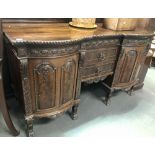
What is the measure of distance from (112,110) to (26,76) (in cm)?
102

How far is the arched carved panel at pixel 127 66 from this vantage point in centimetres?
153

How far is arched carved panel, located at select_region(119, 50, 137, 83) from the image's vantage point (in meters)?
1.53

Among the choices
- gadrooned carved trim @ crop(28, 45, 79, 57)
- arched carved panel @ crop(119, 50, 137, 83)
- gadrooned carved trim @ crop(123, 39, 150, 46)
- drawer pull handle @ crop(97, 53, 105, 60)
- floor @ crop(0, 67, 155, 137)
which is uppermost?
gadrooned carved trim @ crop(28, 45, 79, 57)

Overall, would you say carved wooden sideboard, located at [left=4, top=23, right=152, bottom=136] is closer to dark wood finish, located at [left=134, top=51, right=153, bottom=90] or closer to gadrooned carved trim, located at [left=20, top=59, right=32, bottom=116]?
gadrooned carved trim, located at [left=20, top=59, right=32, bottom=116]

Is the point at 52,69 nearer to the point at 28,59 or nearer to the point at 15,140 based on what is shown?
the point at 28,59

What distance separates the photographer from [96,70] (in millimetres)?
1438

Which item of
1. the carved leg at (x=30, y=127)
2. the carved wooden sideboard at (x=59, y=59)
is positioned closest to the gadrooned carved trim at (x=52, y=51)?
the carved wooden sideboard at (x=59, y=59)

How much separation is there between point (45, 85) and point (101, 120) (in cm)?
72

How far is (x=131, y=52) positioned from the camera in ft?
5.01

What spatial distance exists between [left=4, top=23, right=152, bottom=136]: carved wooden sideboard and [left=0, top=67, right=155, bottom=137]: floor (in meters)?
0.13

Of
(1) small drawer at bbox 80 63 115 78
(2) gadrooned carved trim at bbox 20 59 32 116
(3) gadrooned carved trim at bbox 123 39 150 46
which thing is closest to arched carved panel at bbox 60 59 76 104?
(1) small drawer at bbox 80 63 115 78

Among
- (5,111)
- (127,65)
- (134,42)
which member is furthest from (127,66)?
(5,111)
